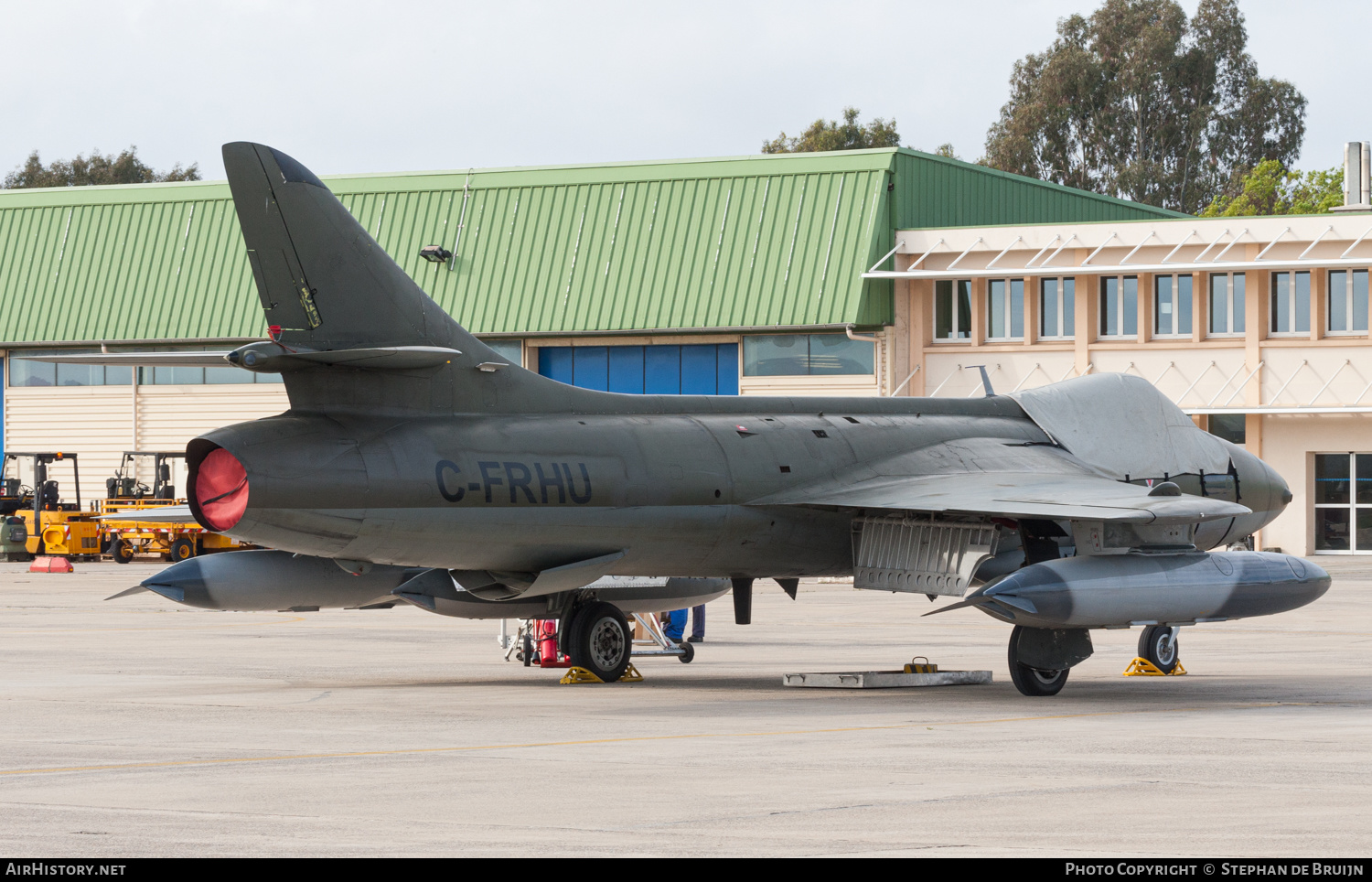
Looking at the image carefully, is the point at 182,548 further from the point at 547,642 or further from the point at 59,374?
the point at 547,642

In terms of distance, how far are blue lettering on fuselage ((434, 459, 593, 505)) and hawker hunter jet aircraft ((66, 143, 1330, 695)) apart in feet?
0.07

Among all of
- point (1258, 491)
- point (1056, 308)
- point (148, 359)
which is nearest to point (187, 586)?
point (148, 359)

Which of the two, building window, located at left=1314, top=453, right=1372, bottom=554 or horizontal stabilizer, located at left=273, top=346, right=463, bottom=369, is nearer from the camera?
horizontal stabilizer, located at left=273, top=346, right=463, bottom=369

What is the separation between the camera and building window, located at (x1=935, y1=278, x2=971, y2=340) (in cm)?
4953

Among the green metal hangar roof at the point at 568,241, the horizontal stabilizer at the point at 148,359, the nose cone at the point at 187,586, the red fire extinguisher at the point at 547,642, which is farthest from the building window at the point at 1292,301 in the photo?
the horizontal stabilizer at the point at 148,359

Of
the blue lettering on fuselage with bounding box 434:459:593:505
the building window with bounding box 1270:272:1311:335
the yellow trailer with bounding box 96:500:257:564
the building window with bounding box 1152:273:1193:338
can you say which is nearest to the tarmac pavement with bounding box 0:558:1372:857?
the blue lettering on fuselage with bounding box 434:459:593:505

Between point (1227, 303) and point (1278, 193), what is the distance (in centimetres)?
3913

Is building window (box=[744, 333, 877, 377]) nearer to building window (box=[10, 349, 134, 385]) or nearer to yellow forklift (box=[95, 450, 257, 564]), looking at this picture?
yellow forklift (box=[95, 450, 257, 564])

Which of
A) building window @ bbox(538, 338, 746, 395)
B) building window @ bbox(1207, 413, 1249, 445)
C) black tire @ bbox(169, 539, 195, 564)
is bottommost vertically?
black tire @ bbox(169, 539, 195, 564)

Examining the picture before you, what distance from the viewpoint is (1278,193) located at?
3265 inches

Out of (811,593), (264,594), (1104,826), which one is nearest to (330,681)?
(264,594)

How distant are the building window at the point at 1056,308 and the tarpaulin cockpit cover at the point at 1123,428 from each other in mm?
27765

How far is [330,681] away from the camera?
19.8 m

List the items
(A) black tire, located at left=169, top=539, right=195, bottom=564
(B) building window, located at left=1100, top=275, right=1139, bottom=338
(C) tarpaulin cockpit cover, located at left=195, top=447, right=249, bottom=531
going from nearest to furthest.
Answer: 1. (C) tarpaulin cockpit cover, located at left=195, top=447, right=249, bottom=531
2. (B) building window, located at left=1100, top=275, right=1139, bottom=338
3. (A) black tire, located at left=169, top=539, right=195, bottom=564
